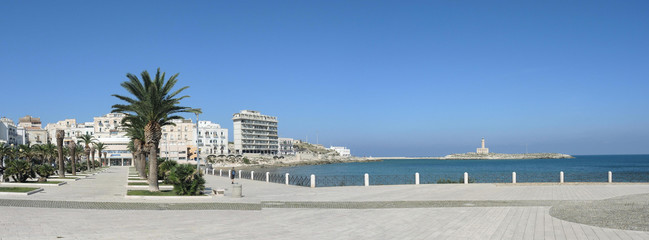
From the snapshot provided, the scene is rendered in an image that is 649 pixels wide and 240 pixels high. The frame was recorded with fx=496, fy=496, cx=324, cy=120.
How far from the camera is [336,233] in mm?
12336

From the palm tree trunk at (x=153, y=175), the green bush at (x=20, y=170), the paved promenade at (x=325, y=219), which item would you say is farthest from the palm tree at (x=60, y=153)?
the paved promenade at (x=325, y=219)

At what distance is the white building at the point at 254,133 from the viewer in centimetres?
16762

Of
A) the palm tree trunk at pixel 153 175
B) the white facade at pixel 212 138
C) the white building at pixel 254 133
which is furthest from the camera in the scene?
the white building at pixel 254 133

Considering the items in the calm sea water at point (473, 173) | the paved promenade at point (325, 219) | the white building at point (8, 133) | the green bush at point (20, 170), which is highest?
the white building at point (8, 133)


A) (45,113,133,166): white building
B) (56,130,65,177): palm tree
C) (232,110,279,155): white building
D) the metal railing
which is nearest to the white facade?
(232,110,279,155): white building

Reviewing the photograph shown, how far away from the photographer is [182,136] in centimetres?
14912

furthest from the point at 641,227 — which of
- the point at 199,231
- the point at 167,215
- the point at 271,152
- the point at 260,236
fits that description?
the point at 271,152

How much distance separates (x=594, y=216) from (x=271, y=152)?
168m

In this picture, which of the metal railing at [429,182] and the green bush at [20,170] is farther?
the metal railing at [429,182]

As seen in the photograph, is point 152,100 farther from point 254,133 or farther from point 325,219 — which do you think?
point 254,133

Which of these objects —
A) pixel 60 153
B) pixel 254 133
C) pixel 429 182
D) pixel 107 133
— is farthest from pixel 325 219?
pixel 254 133

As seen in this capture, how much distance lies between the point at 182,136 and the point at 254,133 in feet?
96.6

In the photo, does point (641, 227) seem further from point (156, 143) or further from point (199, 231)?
point (156, 143)

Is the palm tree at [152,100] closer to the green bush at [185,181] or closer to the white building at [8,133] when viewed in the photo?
the green bush at [185,181]
